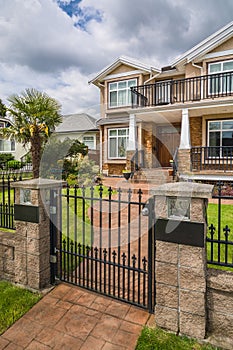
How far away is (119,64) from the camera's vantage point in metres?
16.3

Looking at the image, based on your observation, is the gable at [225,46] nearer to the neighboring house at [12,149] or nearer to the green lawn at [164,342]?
the green lawn at [164,342]

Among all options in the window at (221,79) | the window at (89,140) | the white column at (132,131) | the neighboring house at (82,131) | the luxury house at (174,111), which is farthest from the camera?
the window at (89,140)

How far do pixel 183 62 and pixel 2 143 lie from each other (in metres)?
22.0

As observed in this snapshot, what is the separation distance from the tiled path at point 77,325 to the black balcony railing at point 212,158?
33.7 feet

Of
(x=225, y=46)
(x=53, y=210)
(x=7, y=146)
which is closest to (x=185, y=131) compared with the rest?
(x=225, y=46)

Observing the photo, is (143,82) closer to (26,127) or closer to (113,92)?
(113,92)

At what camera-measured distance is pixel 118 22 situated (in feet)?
28.7

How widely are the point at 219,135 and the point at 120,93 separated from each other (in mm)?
7526

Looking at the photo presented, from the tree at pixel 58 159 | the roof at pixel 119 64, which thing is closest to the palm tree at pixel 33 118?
the tree at pixel 58 159

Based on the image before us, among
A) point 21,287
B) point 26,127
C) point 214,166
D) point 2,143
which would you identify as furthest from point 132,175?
point 2,143

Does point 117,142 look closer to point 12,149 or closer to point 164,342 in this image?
point 164,342

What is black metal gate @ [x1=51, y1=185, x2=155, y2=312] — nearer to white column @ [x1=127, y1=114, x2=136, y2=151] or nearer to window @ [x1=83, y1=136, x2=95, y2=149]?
white column @ [x1=127, y1=114, x2=136, y2=151]

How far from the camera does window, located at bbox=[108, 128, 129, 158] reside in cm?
1586

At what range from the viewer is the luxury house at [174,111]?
12008mm
